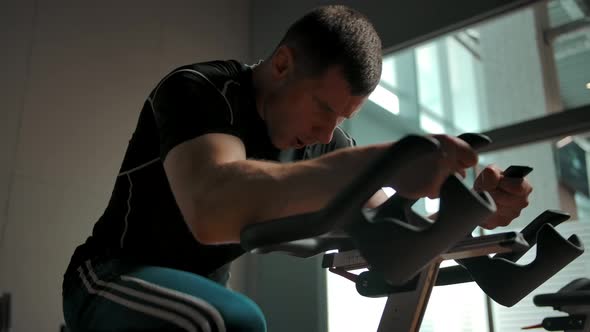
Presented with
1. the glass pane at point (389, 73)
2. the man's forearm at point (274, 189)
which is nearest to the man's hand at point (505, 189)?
the man's forearm at point (274, 189)

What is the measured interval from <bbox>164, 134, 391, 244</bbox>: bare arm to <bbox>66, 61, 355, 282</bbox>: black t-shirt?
12cm

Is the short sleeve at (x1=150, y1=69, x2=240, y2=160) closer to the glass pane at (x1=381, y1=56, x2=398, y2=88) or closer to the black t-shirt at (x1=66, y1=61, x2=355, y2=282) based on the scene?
the black t-shirt at (x1=66, y1=61, x2=355, y2=282)

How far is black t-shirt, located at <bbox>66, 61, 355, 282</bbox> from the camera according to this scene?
3.16 feet

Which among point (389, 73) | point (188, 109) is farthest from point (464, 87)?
point (188, 109)

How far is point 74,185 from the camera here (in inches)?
111

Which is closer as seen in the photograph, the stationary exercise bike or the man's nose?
the stationary exercise bike

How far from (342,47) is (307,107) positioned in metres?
0.13

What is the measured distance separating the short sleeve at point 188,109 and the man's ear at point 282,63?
203 millimetres

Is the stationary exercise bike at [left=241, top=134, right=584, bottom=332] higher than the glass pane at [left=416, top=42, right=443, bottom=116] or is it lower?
higher

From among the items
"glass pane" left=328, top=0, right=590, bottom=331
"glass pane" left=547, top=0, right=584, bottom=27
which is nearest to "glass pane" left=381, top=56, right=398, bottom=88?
"glass pane" left=328, top=0, right=590, bottom=331

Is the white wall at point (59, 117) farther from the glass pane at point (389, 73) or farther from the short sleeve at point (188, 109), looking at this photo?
the short sleeve at point (188, 109)

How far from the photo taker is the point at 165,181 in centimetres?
110

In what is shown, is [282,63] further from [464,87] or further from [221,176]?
[464,87]

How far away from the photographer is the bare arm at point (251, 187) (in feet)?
2.40
